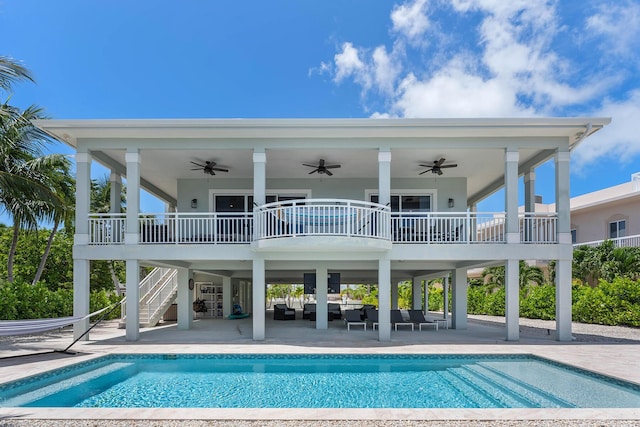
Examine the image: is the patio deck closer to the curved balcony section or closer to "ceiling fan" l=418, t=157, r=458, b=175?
the curved balcony section

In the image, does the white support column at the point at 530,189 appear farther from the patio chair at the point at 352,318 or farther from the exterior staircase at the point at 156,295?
the exterior staircase at the point at 156,295

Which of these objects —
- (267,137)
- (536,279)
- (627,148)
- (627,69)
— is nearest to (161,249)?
(267,137)

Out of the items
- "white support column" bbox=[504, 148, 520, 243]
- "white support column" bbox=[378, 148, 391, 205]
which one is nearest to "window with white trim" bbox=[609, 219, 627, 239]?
"white support column" bbox=[504, 148, 520, 243]

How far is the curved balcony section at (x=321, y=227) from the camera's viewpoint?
1117 centimetres

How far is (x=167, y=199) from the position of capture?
21281 mm

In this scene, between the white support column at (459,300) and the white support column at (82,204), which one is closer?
the white support column at (82,204)

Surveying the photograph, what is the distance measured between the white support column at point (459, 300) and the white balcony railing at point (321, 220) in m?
5.35

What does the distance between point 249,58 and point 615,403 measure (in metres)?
29.7

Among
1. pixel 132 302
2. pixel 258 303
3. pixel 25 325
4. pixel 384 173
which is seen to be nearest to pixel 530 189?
pixel 384 173

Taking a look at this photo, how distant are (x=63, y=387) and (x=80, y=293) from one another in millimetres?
4905

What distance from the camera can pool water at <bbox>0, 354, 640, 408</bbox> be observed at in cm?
683

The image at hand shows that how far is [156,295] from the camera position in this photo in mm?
17562

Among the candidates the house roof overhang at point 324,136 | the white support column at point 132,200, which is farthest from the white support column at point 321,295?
the white support column at point 132,200

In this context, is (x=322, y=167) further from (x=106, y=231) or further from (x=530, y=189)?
(x=530, y=189)
